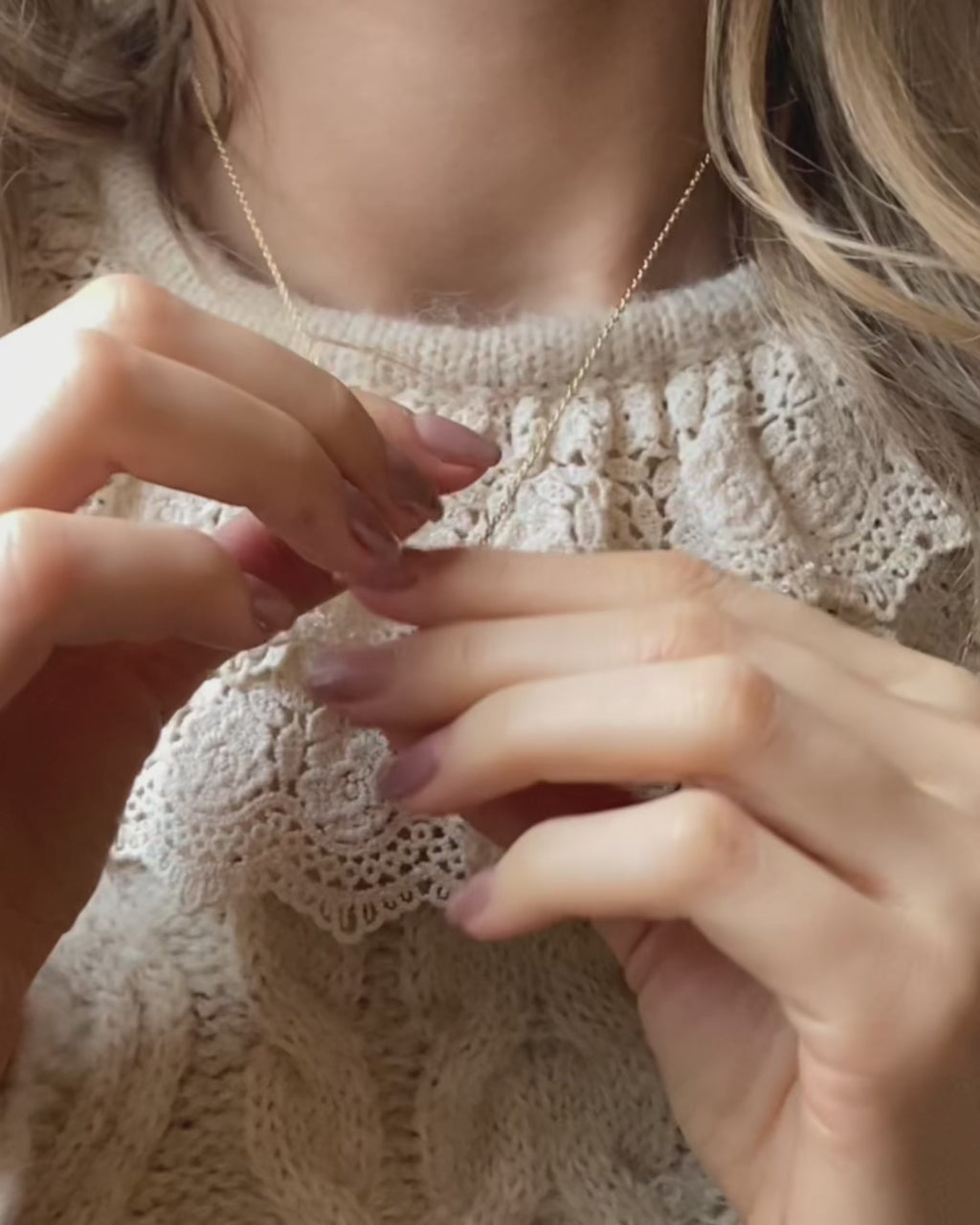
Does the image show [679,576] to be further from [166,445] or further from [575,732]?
[166,445]

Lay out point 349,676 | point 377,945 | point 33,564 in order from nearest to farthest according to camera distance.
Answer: point 33,564 < point 349,676 < point 377,945

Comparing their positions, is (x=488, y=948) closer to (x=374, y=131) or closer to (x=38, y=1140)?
(x=38, y=1140)

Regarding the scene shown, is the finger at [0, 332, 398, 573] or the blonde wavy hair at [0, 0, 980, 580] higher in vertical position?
the blonde wavy hair at [0, 0, 980, 580]

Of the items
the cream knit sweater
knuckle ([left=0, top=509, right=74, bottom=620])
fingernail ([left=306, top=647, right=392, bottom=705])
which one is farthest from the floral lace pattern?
knuckle ([left=0, top=509, right=74, bottom=620])

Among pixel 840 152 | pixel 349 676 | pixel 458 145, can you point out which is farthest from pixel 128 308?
pixel 840 152

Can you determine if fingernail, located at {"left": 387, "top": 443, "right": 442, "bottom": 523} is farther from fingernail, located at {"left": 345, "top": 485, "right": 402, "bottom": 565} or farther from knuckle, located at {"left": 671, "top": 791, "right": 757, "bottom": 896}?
knuckle, located at {"left": 671, "top": 791, "right": 757, "bottom": 896}
